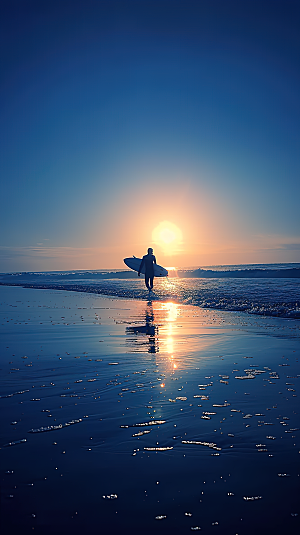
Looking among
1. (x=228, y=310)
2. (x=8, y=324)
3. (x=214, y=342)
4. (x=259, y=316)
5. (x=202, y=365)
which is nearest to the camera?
(x=202, y=365)

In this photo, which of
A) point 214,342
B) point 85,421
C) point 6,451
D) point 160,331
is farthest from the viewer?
point 160,331

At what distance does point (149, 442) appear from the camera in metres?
2.90

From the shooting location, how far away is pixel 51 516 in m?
2.06

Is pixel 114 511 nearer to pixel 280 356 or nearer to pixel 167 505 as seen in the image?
pixel 167 505

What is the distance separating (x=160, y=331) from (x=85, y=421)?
5.49m

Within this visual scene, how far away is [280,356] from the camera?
5828 millimetres

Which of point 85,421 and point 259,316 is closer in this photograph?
point 85,421

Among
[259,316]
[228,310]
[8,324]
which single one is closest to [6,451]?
[8,324]

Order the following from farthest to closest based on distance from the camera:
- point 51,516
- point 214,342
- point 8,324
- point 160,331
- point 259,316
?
point 259,316, point 8,324, point 160,331, point 214,342, point 51,516

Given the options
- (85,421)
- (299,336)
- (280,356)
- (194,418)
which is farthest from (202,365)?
(299,336)

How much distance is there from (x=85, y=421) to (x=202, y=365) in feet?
8.22

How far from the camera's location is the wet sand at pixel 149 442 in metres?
2.08

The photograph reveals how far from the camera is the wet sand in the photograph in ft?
6.81

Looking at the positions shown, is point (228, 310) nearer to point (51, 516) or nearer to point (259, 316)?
point (259, 316)
